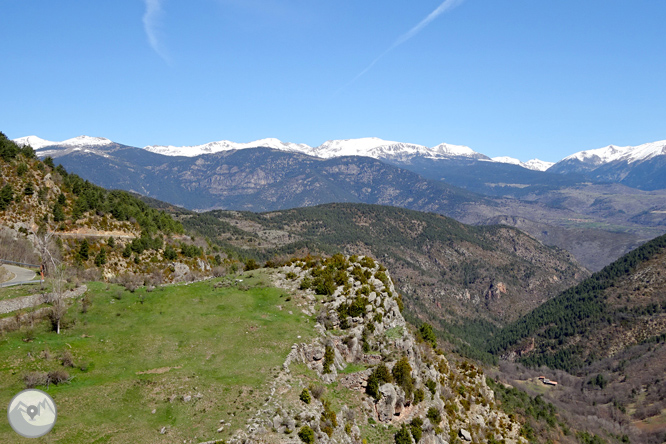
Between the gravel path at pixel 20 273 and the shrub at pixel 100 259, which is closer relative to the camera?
the gravel path at pixel 20 273

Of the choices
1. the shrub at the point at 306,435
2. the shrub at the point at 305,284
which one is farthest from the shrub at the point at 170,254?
the shrub at the point at 306,435

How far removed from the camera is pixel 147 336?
100ft

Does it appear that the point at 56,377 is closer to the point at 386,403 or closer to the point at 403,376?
the point at 386,403

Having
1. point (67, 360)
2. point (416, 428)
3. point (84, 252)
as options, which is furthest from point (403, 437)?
point (84, 252)

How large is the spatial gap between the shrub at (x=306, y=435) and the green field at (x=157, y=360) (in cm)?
300

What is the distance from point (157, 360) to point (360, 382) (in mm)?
14952

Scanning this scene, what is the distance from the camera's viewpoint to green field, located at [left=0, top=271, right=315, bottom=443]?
21828mm

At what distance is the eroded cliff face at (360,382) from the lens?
2620 cm

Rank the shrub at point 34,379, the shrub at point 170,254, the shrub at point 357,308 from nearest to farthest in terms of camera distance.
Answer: the shrub at point 34,379 < the shrub at point 357,308 < the shrub at point 170,254

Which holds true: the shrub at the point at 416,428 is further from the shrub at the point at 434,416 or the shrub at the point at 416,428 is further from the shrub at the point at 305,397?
the shrub at the point at 305,397

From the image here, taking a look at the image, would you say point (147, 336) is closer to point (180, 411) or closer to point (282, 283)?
point (180, 411)

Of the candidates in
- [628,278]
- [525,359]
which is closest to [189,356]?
[525,359]

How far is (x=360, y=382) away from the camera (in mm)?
32188

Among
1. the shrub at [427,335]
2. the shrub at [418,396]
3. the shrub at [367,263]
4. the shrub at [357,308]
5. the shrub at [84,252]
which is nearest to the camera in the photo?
the shrub at [418,396]
